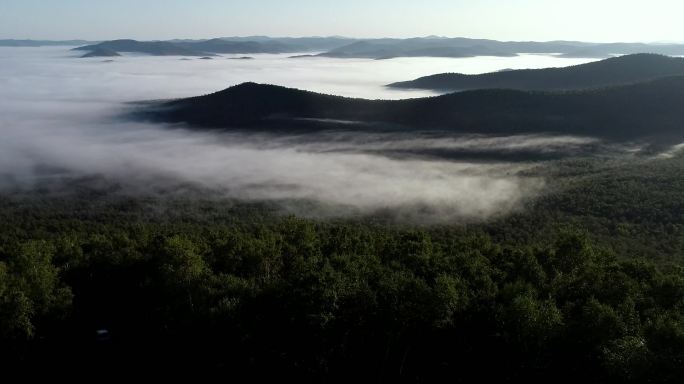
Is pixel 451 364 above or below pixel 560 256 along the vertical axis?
below

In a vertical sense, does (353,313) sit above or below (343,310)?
below

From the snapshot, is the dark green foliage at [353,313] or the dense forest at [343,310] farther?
the dense forest at [343,310]

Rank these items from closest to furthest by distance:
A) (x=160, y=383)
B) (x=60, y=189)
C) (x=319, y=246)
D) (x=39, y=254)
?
(x=160, y=383) → (x=39, y=254) → (x=319, y=246) → (x=60, y=189)

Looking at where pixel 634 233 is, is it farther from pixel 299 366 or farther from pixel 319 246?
pixel 299 366

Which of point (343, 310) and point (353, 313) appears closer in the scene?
point (353, 313)

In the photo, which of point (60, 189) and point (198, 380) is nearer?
point (198, 380)

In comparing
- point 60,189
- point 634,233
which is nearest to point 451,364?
point 634,233

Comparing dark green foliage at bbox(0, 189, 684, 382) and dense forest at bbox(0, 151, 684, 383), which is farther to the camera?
dense forest at bbox(0, 151, 684, 383)

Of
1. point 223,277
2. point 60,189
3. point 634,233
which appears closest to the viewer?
point 223,277
